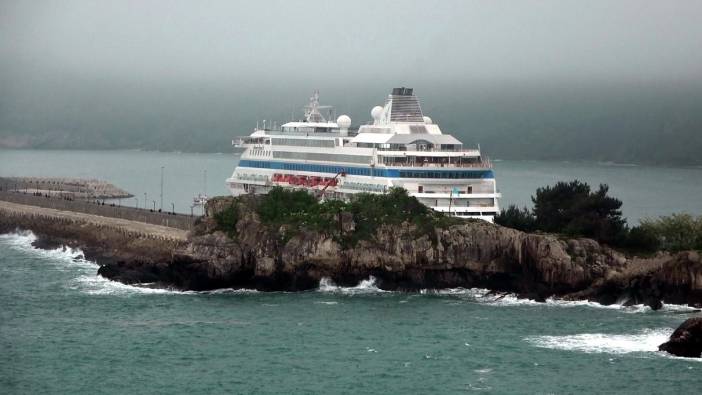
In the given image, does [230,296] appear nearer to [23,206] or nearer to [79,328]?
[79,328]

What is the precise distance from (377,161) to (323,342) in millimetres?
24794

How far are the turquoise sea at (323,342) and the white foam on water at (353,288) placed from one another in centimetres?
11

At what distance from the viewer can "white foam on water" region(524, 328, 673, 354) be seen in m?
59.7

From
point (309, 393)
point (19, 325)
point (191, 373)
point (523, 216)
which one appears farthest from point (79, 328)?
point (523, 216)

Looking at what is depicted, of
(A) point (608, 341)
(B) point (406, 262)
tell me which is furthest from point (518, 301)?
(A) point (608, 341)

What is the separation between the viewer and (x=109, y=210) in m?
110

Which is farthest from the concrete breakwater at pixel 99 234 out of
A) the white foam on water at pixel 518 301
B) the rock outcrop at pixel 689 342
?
the rock outcrop at pixel 689 342

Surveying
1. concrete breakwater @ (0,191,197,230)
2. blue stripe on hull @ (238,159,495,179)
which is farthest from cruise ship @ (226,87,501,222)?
concrete breakwater @ (0,191,197,230)

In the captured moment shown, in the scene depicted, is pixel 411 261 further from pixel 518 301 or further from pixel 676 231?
pixel 676 231

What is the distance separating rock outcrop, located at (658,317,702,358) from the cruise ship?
23723 mm

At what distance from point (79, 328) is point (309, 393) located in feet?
53.1

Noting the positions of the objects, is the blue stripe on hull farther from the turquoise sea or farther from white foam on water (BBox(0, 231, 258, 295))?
white foam on water (BBox(0, 231, 258, 295))

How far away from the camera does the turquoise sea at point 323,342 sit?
5447 cm

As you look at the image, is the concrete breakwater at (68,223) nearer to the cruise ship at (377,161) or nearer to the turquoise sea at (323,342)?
the cruise ship at (377,161)
